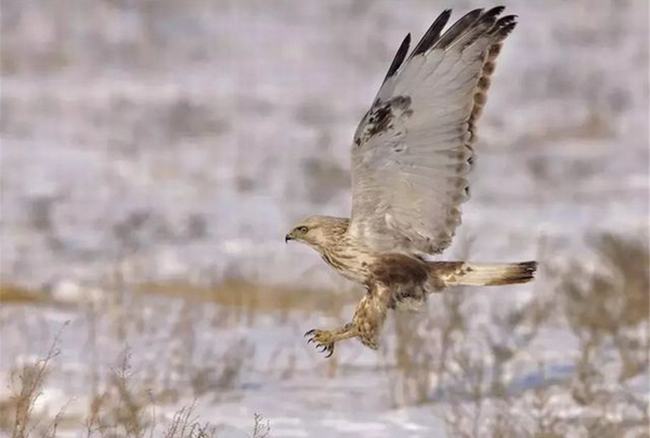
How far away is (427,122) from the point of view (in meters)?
6.45

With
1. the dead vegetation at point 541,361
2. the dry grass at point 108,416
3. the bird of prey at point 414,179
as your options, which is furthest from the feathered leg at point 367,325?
the dead vegetation at point 541,361

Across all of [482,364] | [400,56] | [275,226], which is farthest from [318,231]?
[275,226]

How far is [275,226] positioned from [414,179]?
919 centimetres

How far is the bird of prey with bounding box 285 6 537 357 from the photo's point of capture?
639 cm

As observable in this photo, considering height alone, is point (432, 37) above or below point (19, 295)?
above

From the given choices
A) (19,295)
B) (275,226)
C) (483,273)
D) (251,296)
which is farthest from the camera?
(275,226)

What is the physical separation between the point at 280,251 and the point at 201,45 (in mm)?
13967

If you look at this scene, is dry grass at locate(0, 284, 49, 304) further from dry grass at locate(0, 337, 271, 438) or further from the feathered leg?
the feathered leg

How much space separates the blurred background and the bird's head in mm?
810

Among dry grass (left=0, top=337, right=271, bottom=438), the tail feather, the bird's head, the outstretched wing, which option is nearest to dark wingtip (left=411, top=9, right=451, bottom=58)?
the outstretched wing

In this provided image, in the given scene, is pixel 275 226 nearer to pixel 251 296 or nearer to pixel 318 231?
pixel 251 296

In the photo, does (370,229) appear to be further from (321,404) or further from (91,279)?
(91,279)

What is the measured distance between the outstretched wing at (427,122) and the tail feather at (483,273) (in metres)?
0.24

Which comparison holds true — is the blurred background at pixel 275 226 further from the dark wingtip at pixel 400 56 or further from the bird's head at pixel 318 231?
the dark wingtip at pixel 400 56
